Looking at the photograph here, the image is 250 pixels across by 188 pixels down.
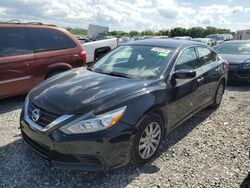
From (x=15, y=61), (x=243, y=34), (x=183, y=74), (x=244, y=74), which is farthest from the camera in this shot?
(x=243, y=34)

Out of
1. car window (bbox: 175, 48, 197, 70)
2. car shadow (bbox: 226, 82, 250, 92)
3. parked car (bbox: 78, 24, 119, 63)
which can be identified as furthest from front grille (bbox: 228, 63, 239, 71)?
car window (bbox: 175, 48, 197, 70)

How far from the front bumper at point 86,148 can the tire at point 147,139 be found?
24 centimetres

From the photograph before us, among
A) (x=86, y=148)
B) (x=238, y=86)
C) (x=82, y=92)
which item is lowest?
(x=238, y=86)

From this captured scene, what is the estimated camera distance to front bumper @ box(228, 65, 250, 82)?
801cm

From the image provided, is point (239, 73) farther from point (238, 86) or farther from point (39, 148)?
point (39, 148)

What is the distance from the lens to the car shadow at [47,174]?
9.93 ft

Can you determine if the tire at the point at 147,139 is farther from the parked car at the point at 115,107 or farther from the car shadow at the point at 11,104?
the car shadow at the point at 11,104

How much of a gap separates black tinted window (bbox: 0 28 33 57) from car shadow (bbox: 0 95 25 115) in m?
1.10

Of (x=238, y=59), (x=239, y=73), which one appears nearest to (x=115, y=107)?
(x=239, y=73)

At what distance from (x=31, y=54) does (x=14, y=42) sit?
1.32ft

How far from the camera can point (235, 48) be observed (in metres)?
9.48

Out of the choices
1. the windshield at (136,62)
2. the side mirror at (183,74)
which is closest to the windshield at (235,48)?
the windshield at (136,62)

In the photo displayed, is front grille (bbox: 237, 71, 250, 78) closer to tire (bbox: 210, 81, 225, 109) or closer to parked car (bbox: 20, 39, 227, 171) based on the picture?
tire (bbox: 210, 81, 225, 109)

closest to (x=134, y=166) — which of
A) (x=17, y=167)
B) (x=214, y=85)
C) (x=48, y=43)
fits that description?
(x=17, y=167)
